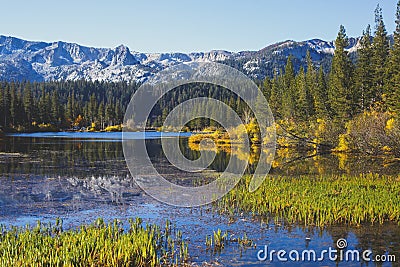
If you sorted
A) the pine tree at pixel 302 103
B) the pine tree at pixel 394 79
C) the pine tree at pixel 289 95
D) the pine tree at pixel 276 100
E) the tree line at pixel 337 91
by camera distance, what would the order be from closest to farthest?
the pine tree at pixel 394 79
the tree line at pixel 337 91
the pine tree at pixel 302 103
the pine tree at pixel 289 95
the pine tree at pixel 276 100

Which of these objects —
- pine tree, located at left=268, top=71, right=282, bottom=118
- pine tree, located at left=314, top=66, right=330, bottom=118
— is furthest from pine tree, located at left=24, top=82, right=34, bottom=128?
pine tree, located at left=314, top=66, right=330, bottom=118

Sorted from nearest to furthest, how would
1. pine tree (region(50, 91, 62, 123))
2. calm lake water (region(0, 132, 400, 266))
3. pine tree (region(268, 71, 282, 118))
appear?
calm lake water (region(0, 132, 400, 266))
pine tree (region(268, 71, 282, 118))
pine tree (region(50, 91, 62, 123))

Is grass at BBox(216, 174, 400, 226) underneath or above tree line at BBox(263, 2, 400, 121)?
underneath

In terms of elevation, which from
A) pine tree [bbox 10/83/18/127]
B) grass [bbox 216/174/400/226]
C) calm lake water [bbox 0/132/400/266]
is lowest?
calm lake water [bbox 0/132/400/266]

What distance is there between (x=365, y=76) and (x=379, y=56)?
2745 millimetres

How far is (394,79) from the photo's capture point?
140 feet

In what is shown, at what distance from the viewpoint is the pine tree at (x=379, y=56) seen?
4869 cm

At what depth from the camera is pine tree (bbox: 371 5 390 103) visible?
48694mm

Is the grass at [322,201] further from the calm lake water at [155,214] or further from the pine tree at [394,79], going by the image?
the pine tree at [394,79]

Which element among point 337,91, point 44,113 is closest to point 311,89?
point 337,91

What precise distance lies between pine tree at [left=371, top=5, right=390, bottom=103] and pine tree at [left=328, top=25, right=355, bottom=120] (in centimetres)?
307

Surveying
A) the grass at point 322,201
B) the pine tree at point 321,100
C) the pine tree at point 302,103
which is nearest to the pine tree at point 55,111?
the pine tree at point 302,103

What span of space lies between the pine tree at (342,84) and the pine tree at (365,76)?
126 centimetres

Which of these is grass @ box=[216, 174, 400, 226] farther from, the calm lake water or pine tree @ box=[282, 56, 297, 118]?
pine tree @ box=[282, 56, 297, 118]
